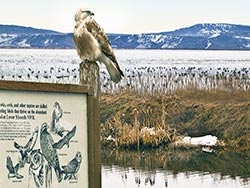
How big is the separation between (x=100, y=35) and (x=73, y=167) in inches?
71.2

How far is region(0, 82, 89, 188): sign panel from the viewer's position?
454 centimetres

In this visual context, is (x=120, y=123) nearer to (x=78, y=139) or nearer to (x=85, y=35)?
(x=85, y=35)

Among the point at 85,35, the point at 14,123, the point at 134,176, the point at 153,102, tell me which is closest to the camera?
the point at 14,123

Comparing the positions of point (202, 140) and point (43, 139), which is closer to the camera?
point (43, 139)

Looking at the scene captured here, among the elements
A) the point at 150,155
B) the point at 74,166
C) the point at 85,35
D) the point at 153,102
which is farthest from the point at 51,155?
the point at 153,102

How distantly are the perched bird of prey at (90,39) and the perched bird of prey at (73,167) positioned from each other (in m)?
1.40

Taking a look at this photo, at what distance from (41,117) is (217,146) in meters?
10.2

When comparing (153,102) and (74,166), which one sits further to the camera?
(153,102)

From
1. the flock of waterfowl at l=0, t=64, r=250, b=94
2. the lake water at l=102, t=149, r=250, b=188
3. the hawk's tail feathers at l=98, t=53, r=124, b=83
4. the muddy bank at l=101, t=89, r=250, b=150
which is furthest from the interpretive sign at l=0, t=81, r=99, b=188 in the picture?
the flock of waterfowl at l=0, t=64, r=250, b=94

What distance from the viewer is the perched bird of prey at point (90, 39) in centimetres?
639

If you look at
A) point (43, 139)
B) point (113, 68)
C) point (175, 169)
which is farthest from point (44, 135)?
point (175, 169)

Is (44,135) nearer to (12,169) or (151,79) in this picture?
(12,169)

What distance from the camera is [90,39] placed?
21.2ft

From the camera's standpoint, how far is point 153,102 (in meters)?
16.2
